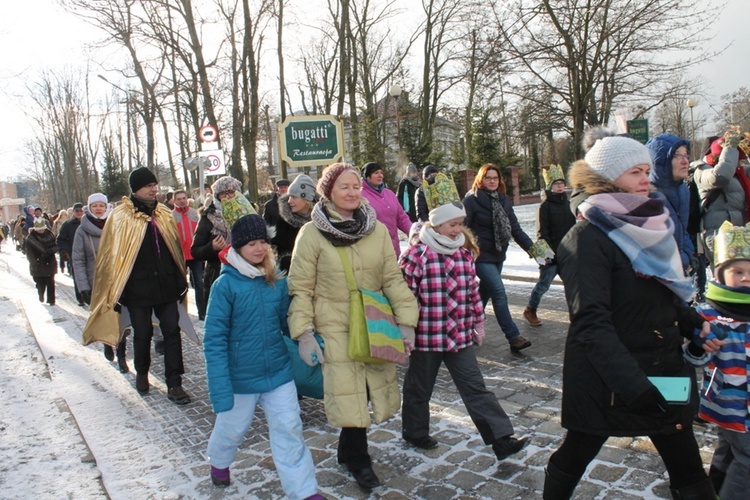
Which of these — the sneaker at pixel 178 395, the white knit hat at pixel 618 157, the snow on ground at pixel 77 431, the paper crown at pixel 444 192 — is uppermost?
the white knit hat at pixel 618 157

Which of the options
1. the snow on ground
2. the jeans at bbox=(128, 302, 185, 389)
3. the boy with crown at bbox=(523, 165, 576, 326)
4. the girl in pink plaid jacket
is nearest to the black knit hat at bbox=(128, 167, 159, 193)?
the jeans at bbox=(128, 302, 185, 389)

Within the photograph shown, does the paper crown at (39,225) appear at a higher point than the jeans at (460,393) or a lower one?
higher

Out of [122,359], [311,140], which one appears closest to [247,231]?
[122,359]

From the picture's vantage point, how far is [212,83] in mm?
22516

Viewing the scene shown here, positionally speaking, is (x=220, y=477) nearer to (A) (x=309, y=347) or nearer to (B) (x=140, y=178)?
(A) (x=309, y=347)

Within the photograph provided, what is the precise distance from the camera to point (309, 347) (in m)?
3.29

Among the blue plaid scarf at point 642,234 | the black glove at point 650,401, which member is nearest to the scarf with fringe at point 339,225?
the blue plaid scarf at point 642,234

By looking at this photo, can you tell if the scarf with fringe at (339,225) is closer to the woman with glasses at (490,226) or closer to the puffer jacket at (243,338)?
the puffer jacket at (243,338)

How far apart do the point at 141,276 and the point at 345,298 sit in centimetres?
273

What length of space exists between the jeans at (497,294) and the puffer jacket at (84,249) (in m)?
4.08

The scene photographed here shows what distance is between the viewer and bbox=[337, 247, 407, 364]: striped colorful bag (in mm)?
3293

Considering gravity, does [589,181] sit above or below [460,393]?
above

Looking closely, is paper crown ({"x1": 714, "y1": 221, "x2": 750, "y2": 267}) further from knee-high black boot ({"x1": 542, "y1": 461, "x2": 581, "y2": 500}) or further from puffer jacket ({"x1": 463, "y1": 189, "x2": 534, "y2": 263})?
puffer jacket ({"x1": 463, "y1": 189, "x2": 534, "y2": 263})

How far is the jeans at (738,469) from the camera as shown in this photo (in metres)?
2.63
